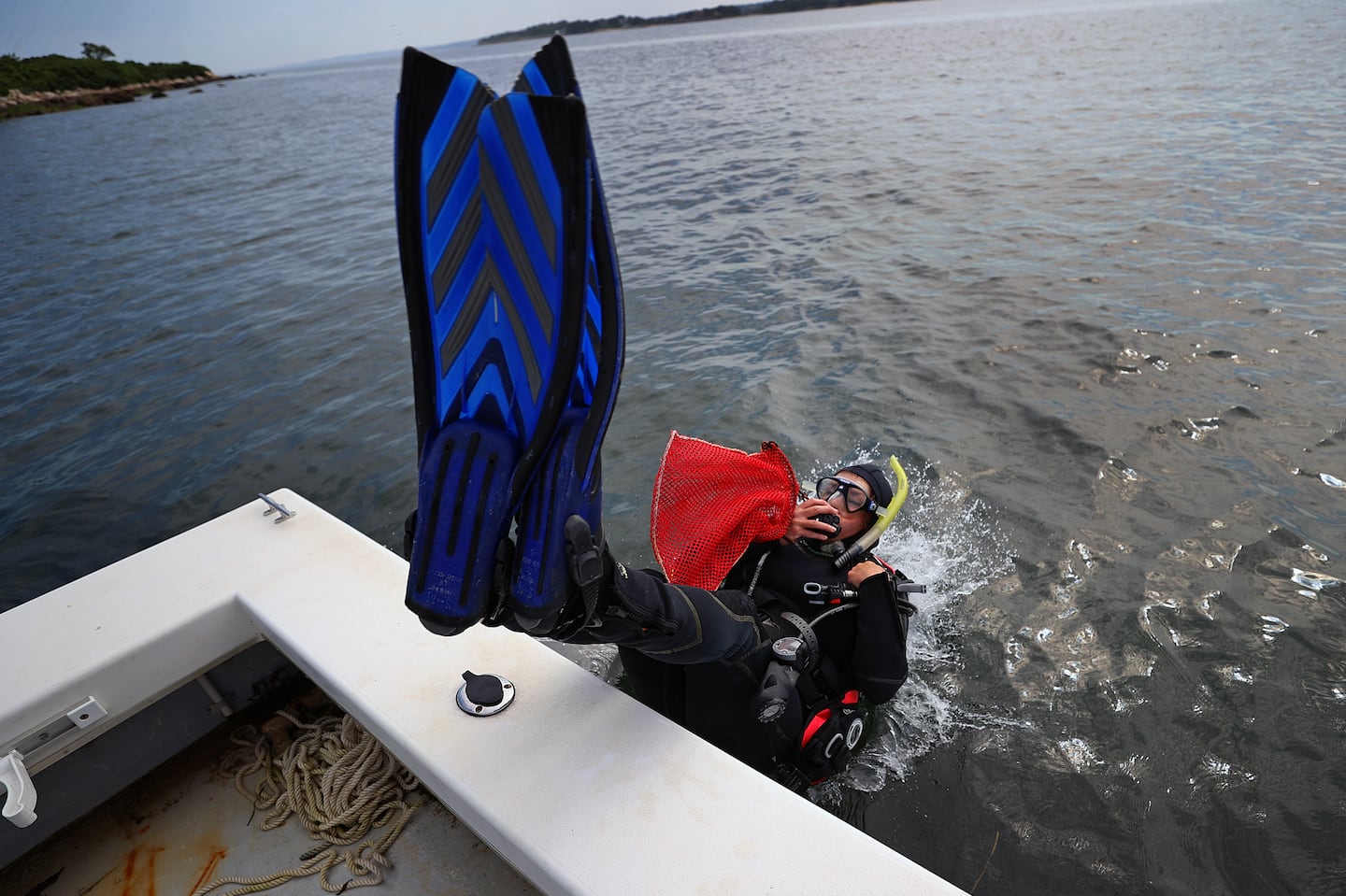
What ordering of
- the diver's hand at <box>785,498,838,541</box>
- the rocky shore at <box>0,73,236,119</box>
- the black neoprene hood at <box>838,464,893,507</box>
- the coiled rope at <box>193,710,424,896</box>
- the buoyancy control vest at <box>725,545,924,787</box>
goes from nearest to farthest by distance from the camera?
the coiled rope at <box>193,710,424,896</box> < the buoyancy control vest at <box>725,545,924,787</box> < the diver's hand at <box>785,498,838,541</box> < the black neoprene hood at <box>838,464,893,507</box> < the rocky shore at <box>0,73,236,119</box>

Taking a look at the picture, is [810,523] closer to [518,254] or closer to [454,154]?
[518,254]

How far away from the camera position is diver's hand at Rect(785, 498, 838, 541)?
280 cm

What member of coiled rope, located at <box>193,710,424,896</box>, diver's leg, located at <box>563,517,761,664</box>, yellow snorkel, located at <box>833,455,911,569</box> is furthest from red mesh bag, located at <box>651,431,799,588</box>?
coiled rope, located at <box>193,710,424,896</box>

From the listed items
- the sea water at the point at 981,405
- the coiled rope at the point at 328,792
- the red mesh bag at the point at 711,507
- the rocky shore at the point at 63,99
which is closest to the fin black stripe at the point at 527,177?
the red mesh bag at the point at 711,507

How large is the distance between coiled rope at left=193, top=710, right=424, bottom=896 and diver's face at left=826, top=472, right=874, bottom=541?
1.77 meters

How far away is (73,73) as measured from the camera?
50.5m

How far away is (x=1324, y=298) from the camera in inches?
224

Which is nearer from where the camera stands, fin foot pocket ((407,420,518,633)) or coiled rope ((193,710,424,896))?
fin foot pocket ((407,420,518,633))

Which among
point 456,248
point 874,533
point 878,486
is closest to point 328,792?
point 456,248

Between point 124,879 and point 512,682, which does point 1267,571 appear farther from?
point 124,879

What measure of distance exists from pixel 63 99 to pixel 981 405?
198 feet

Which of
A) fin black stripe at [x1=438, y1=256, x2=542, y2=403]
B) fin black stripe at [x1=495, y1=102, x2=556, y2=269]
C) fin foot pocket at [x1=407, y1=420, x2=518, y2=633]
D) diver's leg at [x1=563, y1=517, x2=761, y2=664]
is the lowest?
diver's leg at [x1=563, y1=517, x2=761, y2=664]

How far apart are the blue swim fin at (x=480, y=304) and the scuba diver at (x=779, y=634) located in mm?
218

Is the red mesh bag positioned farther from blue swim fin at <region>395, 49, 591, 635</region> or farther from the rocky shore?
the rocky shore
